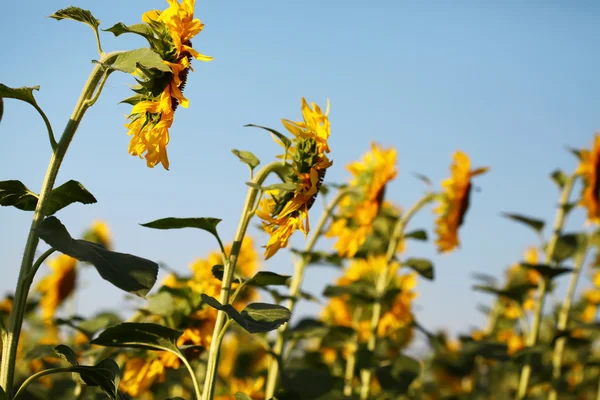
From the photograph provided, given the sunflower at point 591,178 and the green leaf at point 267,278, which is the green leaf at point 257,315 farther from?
the sunflower at point 591,178

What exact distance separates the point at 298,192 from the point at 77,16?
0.56 meters

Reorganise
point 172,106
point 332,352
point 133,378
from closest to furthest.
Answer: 1. point 172,106
2. point 133,378
3. point 332,352

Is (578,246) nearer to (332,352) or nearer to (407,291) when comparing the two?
(407,291)

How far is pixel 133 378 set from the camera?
7.33 ft

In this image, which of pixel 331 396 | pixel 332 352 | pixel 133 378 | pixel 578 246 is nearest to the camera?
pixel 133 378

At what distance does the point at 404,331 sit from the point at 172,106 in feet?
11.1

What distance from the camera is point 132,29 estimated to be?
1.52m

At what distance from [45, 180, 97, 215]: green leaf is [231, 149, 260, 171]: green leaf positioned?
33cm

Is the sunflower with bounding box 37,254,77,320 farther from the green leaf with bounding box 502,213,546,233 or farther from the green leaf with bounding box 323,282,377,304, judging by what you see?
the green leaf with bounding box 502,213,546,233

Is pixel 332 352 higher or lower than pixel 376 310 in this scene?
lower

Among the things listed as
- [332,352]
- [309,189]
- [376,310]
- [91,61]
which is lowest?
[332,352]

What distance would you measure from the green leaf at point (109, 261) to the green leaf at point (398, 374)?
214 centimetres

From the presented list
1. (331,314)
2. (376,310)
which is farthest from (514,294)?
(331,314)

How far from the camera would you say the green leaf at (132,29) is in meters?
1.49
